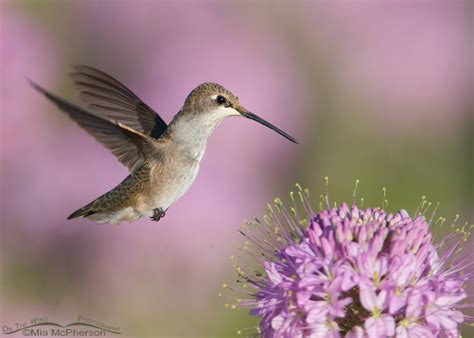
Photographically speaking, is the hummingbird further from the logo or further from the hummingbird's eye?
the logo

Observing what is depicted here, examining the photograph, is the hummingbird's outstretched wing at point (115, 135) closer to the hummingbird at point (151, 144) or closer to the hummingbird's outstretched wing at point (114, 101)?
the hummingbird at point (151, 144)

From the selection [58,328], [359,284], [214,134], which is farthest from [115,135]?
[214,134]

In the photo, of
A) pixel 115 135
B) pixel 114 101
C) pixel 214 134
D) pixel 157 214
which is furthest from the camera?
pixel 214 134

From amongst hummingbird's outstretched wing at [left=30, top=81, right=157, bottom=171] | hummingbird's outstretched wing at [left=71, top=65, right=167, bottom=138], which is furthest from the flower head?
hummingbird's outstretched wing at [left=71, top=65, right=167, bottom=138]

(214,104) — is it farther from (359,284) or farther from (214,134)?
(214,134)

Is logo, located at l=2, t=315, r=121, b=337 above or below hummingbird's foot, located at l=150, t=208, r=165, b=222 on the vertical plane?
above

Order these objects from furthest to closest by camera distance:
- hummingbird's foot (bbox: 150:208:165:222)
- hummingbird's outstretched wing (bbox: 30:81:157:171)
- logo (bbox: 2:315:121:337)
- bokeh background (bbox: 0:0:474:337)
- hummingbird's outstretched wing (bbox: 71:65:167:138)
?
1. bokeh background (bbox: 0:0:474:337)
2. logo (bbox: 2:315:121:337)
3. hummingbird's outstretched wing (bbox: 71:65:167:138)
4. hummingbird's foot (bbox: 150:208:165:222)
5. hummingbird's outstretched wing (bbox: 30:81:157:171)
